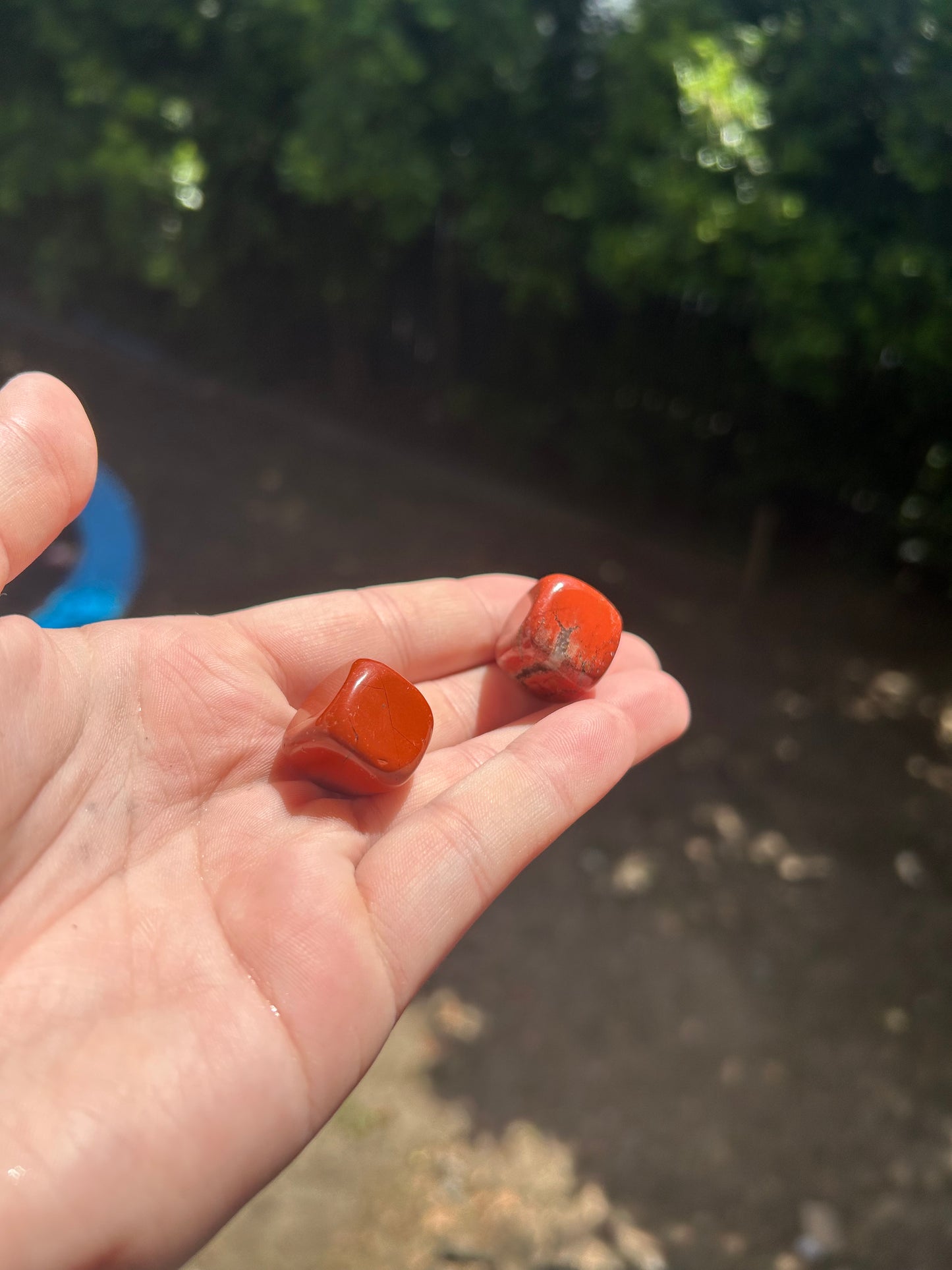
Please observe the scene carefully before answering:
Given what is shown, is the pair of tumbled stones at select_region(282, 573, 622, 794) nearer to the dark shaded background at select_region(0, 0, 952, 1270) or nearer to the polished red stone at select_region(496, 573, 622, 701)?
the polished red stone at select_region(496, 573, 622, 701)

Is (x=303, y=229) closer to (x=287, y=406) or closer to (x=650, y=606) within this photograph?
(x=287, y=406)

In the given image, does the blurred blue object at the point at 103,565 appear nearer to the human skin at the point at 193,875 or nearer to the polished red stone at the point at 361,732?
the human skin at the point at 193,875

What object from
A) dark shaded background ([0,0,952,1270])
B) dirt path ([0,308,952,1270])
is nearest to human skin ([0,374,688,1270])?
dirt path ([0,308,952,1270])

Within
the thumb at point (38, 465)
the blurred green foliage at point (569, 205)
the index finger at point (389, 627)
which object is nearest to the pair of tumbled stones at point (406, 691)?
the index finger at point (389, 627)

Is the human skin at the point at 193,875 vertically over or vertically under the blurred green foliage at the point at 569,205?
under

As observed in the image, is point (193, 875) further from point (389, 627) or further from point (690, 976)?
point (690, 976)

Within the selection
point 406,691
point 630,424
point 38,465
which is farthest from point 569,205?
point 38,465
